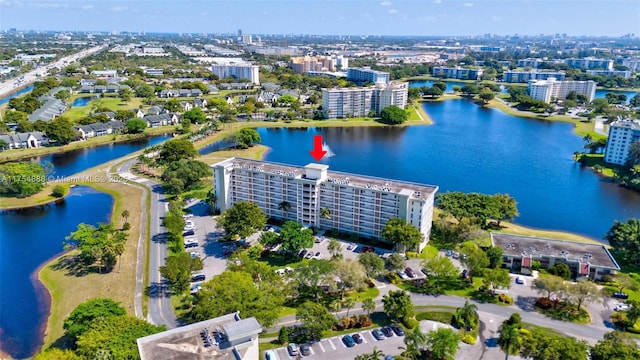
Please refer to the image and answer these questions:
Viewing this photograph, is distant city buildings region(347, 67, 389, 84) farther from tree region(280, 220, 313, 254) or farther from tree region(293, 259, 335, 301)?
tree region(293, 259, 335, 301)

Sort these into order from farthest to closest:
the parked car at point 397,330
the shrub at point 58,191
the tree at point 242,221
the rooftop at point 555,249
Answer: the shrub at point 58,191, the tree at point 242,221, the rooftop at point 555,249, the parked car at point 397,330

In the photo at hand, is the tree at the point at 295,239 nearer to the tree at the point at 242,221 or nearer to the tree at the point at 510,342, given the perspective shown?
the tree at the point at 242,221

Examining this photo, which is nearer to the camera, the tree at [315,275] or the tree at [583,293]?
the tree at [583,293]

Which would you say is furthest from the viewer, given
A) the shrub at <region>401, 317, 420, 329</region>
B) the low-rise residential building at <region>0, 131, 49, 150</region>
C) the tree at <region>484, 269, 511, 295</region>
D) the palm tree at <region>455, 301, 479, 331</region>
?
the low-rise residential building at <region>0, 131, 49, 150</region>

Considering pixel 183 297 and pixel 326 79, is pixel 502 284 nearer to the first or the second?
pixel 183 297

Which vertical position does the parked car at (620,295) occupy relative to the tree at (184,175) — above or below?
below

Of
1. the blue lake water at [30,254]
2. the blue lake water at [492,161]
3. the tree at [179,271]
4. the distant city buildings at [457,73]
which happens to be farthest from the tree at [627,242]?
the distant city buildings at [457,73]

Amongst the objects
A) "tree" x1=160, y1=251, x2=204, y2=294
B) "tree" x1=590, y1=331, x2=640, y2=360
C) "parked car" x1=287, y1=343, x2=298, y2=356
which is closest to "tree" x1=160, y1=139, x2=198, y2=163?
"tree" x1=160, y1=251, x2=204, y2=294

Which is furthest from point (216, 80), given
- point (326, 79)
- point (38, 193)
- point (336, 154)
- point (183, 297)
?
point (183, 297)
